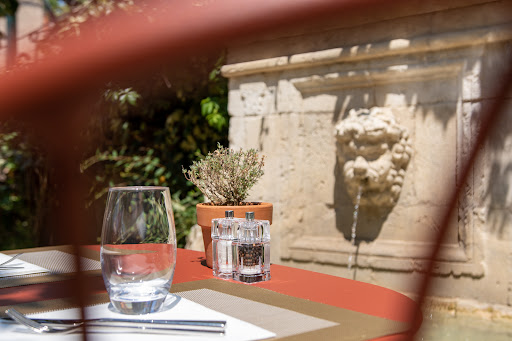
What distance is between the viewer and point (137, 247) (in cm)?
74

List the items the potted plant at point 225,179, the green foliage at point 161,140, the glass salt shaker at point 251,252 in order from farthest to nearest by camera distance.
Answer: the green foliage at point 161,140, the potted plant at point 225,179, the glass salt shaker at point 251,252

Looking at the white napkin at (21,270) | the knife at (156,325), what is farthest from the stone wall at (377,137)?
the knife at (156,325)

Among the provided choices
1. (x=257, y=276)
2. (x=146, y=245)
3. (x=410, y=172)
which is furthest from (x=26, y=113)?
(x=410, y=172)

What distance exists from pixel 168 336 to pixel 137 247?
13 centimetres

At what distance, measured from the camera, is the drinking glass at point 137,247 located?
727 millimetres

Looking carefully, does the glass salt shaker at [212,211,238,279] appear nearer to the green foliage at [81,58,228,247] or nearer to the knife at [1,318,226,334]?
the knife at [1,318,226,334]

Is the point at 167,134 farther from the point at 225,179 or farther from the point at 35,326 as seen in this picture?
the point at 35,326

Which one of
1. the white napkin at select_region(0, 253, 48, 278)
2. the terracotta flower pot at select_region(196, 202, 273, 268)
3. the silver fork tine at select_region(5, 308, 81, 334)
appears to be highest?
the terracotta flower pot at select_region(196, 202, 273, 268)

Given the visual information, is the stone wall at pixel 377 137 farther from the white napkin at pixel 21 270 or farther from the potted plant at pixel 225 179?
the white napkin at pixel 21 270

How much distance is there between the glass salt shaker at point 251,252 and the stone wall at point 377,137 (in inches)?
57.6

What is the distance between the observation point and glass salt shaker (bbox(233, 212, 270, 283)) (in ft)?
3.85

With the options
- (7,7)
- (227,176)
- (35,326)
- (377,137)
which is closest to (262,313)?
(35,326)

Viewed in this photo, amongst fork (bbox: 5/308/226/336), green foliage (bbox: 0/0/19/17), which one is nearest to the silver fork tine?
fork (bbox: 5/308/226/336)

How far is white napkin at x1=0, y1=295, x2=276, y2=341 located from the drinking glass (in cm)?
3
